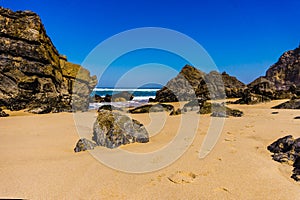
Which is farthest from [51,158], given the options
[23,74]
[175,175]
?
[23,74]

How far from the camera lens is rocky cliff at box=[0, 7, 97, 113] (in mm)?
11617

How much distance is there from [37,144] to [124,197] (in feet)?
9.98

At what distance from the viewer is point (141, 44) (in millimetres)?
5434

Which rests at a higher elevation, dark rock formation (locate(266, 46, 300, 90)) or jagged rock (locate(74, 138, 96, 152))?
dark rock formation (locate(266, 46, 300, 90))

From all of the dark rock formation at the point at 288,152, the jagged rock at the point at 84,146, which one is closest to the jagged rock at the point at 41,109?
the jagged rock at the point at 84,146

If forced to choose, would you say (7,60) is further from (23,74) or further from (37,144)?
(37,144)

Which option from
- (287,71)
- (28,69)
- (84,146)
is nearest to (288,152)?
(84,146)

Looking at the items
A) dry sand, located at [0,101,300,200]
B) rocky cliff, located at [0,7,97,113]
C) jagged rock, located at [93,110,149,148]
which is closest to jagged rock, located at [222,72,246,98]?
rocky cliff, located at [0,7,97,113]

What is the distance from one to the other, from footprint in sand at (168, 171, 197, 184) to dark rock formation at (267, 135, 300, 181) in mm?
1343

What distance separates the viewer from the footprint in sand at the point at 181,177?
273cm

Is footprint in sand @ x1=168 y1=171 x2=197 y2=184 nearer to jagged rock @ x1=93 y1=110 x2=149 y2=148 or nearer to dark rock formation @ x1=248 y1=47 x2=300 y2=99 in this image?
jagged rock @ x1=93 y1=110 x2=149 y2=148

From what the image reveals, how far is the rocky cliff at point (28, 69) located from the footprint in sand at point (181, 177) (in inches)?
383

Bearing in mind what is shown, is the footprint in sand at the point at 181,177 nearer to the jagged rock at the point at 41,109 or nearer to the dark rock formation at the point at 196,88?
the jagged rock at the point at 41,109

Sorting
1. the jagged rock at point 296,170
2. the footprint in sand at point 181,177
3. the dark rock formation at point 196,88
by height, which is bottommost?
the footprint in sand at point 181,177
